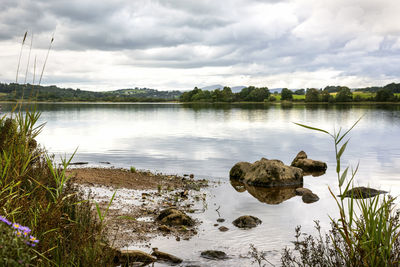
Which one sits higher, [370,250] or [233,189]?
[370,250]

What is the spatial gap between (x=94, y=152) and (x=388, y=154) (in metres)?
28.1

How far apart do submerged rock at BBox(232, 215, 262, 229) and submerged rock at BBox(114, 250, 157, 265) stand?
3933 millimetres

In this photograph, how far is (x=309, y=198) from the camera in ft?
52.0

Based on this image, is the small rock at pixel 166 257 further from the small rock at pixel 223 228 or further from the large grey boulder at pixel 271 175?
the large grey boulder at pixel 271 175

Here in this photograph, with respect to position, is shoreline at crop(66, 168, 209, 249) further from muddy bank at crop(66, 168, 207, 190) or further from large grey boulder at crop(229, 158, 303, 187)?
large grey boulder at crop(229, 158, 303, 187)

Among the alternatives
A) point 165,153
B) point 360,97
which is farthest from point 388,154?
point 360,97

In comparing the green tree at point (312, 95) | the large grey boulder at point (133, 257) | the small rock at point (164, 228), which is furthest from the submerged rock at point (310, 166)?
the green tree at point (312, 95)

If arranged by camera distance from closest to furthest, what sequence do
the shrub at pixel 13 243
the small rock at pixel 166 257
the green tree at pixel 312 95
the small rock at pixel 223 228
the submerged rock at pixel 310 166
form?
the shrub at pixel 13 243 < the small rock at pixel 166 257 < the small rock at pixel 223 228 < the submerged rock at pixel 310 166 < the green tree at pixel 312 95

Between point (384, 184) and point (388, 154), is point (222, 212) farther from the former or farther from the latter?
point (388, 154)

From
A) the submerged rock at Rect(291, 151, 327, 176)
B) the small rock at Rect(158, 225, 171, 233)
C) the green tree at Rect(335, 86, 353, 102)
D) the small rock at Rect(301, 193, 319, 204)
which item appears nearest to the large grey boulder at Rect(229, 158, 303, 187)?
the small rock at Rect(301, 193, 319, 204)

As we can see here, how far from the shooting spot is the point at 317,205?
15.0 meters

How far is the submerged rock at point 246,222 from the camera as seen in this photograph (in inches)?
457

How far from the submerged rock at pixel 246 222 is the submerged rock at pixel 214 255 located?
2.49 meters

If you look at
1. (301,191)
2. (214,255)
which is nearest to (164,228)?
(214,255)
